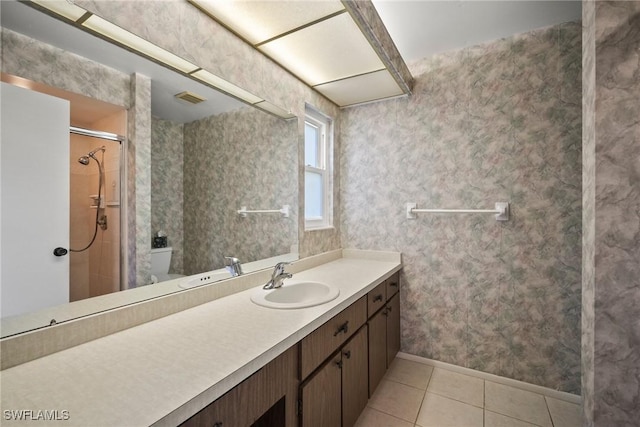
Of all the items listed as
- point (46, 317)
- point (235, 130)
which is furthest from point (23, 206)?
point (235, 130)

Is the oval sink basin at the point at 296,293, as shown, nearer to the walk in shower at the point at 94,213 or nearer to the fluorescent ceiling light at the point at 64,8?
the walk in shower at the point at 94,213

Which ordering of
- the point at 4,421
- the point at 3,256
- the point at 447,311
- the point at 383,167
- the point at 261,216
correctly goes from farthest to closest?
the point at 383,167 → the point at 447,311 → the point at 261,216 → the point at 3,256 → the point at 4,421

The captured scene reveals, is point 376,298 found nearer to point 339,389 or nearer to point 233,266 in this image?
point 339,389

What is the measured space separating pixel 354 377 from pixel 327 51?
6.30 feet

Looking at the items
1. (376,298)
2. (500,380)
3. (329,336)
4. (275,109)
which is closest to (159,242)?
(329,336)

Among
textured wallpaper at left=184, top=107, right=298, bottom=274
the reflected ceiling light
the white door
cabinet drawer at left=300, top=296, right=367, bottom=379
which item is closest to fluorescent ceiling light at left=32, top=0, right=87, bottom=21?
the reflected ceiling light

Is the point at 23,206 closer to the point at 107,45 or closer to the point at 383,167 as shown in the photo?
the point at 107,45

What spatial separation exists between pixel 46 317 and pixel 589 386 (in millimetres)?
2241

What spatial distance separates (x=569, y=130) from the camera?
1790mm

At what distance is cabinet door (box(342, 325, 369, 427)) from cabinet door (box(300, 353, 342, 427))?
59 mm

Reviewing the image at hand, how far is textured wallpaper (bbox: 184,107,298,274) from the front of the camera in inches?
53.4

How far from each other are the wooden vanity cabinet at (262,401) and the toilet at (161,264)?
628mm

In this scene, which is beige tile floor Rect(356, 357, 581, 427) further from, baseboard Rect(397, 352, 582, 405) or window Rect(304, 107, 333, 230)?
window Rect(304, 107, 333, 230)

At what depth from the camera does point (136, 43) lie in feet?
3.65
